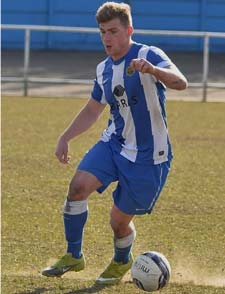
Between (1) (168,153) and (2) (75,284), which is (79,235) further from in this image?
(1) (168,153)

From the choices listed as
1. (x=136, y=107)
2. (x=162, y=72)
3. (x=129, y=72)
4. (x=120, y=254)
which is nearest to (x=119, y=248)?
(x=120, y=254)

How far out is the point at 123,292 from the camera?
18.8ft

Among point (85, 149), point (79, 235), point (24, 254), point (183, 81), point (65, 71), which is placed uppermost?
point (183, 81)

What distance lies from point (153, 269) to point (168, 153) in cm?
75

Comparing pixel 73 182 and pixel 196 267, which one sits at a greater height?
pixel 73 182

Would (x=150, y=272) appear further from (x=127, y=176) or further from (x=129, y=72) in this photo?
(x=129, y=72)

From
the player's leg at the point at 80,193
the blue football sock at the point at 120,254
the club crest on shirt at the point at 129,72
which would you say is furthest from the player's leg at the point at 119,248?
the club crest on shirt at the point at 129,72

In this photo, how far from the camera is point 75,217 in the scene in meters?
5.83

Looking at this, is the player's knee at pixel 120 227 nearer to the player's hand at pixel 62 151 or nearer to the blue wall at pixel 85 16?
the player's hand at pixel 62 151

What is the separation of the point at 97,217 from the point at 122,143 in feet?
7.42

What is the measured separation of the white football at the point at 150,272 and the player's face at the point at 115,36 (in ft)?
4.14

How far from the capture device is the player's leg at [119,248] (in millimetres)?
5961

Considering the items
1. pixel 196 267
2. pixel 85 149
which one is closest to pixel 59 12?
pixel 85 149

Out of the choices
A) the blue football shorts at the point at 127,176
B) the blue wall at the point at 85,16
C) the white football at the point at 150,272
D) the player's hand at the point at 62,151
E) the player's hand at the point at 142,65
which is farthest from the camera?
the blue wall at the point at 85,16
